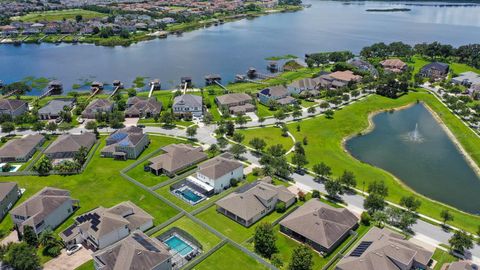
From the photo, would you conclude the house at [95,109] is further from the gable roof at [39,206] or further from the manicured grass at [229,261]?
the manicured grass at [229,261]

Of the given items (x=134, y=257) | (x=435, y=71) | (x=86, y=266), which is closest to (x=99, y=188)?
(x=86, y=266)

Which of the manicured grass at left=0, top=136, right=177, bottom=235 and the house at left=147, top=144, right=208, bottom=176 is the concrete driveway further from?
the house at left=147, top=144, right=208, bottom=176

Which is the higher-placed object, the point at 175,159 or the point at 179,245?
the point at 175,159

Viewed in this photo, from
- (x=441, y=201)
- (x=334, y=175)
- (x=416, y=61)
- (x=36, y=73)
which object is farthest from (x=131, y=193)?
(x=416, y=61)

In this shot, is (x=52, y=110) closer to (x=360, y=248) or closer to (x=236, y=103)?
(x=236, y=103)

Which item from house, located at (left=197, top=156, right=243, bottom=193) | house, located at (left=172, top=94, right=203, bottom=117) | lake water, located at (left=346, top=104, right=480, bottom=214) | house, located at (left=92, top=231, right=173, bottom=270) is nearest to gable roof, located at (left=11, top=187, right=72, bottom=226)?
house, located at (left=92, top=231, right=173, bottom=270)

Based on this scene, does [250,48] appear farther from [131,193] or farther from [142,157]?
[131,193]
